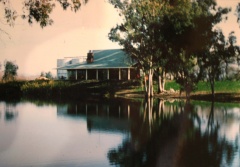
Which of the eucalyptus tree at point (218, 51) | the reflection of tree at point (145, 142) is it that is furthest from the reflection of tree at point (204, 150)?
the eucalyptus tree at point (218, 51)

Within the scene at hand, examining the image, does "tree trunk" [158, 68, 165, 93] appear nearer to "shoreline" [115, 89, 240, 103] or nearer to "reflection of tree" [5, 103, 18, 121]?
"shoreline" [115, 89, 240, 103]

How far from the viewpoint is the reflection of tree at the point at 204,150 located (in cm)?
1035

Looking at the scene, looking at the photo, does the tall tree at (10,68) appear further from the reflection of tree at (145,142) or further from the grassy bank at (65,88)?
the reflection of tree at (145,142)

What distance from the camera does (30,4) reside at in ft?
44.7

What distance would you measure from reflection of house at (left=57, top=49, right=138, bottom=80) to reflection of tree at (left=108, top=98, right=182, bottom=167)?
3471 centimetres

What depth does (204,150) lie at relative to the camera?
12.1 m

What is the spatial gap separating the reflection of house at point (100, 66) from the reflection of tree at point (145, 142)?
34705mm

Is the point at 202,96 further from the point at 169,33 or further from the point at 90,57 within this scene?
the point at 90,57

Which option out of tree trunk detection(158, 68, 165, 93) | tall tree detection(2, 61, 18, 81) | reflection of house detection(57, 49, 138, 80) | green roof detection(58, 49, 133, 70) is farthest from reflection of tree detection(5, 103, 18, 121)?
tall tree detection(2, 61, 18, 81)

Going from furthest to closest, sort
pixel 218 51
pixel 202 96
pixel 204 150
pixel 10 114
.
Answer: pixel 202 96 → pixel 218 51 → pixel 10 114 → pixel 204 150

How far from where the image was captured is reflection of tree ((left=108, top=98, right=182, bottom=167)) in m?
10.6

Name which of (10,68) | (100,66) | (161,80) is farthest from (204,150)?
(10,68)

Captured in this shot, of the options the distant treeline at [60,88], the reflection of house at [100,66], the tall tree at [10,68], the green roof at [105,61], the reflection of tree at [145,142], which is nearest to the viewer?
the reflection of tree at [145,142]

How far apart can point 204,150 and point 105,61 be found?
158 feet
